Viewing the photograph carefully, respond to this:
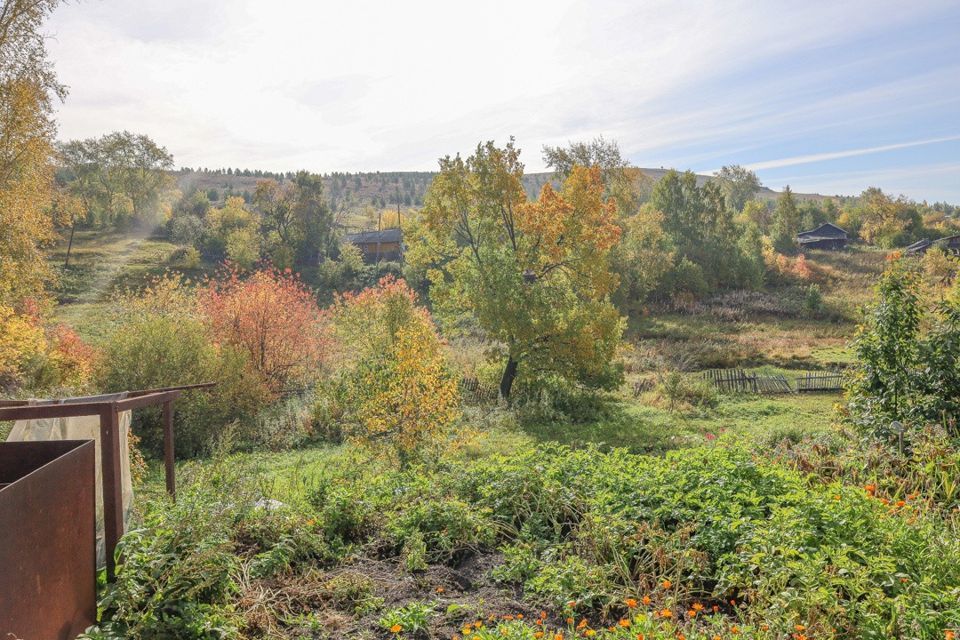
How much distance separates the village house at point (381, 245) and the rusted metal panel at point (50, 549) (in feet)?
187

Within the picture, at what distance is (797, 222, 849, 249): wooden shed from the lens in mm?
69812

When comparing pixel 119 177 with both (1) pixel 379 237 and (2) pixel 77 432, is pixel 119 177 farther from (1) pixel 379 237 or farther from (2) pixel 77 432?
(2) pixel 77 432

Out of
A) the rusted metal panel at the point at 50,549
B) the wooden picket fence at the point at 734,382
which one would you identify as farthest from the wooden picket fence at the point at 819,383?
the rusted metal panel at the point at 50,549

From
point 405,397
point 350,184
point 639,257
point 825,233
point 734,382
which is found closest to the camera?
point 405,397

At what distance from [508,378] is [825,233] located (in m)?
66.3

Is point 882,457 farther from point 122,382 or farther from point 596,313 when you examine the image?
point 122,382

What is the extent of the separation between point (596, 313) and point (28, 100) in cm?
1575

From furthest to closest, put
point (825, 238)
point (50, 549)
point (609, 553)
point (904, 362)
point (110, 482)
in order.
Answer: point (825, 238) < point (904, 362) < point (609, 553) < point (110, 482) < point (50, 549)

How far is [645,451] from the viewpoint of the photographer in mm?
13133

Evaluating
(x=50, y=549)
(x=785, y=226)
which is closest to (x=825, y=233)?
(x=785, y=226)

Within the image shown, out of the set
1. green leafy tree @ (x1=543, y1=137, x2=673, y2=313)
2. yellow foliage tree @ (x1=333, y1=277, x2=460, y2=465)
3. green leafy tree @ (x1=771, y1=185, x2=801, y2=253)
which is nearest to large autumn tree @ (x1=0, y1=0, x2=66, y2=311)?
yellow foliage tree @ (x1=333, y1=277, x2=460, y2=465)

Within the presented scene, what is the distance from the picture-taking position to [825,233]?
233 ft

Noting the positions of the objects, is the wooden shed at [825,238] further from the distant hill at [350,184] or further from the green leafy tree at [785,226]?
the distant hill at [350,184]

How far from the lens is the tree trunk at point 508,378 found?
768 inches
